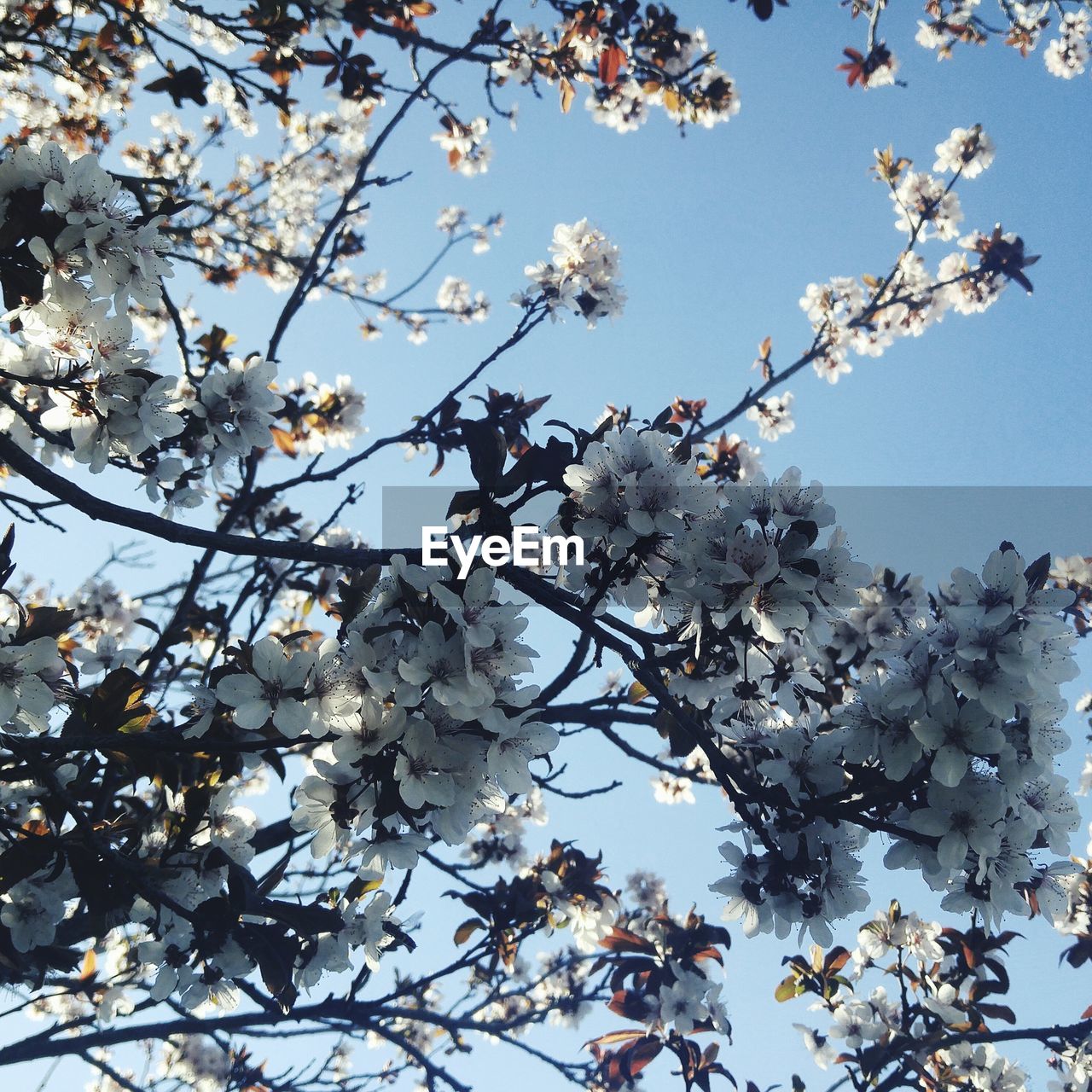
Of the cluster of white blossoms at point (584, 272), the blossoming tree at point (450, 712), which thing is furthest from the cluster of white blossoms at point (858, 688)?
the cluster of white blossoms at point (584, 272)

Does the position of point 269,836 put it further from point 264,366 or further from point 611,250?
point 611,250

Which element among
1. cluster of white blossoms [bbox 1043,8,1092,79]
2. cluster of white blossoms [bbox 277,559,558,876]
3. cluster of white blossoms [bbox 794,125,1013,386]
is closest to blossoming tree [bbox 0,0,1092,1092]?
cluster of white blossoms [bbox 277,559,558,876]

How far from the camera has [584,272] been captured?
3.46 metres

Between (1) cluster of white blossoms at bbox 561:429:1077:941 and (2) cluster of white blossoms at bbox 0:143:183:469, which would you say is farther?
(2) cluster of white blossoms at bbox 0:143:183:469

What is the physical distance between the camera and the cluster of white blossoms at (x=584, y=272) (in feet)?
11.3

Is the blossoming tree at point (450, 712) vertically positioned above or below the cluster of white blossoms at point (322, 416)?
below

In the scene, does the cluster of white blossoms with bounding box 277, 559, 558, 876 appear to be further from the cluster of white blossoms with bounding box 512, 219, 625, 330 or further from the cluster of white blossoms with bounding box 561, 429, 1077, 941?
the cluster of white blossoms with bounding box 512, 219, 625, 330

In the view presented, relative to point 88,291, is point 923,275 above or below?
above

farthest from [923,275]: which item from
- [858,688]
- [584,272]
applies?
[858,688]

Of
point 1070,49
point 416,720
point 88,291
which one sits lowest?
point 416,720

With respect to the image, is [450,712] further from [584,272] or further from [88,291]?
[584,272]

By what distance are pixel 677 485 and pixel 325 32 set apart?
9.81 ft

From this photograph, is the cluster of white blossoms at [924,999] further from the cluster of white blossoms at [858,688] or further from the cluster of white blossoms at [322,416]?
the cluster of white blossoms at [322,416]

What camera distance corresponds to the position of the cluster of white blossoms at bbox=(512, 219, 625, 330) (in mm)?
3443
